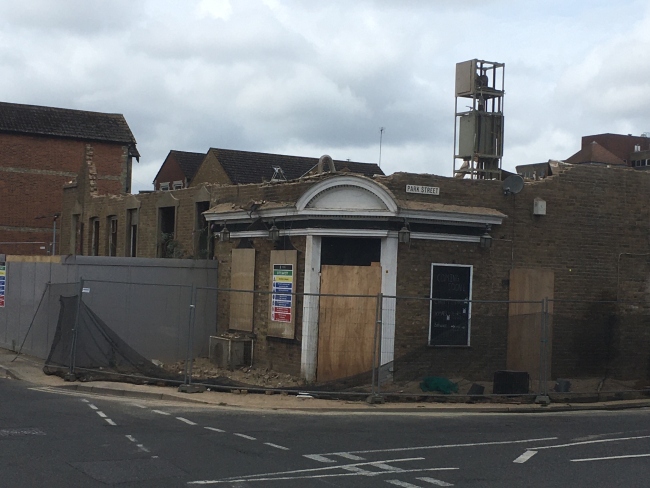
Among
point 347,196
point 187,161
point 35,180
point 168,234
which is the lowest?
Result: point 168,234

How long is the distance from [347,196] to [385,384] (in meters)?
4.11

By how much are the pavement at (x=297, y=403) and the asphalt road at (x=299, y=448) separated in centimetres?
60

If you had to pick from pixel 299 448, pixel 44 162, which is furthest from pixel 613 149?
pixel 299 448

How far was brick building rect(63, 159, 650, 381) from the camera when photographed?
18.9m

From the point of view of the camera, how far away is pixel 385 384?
59.8 ft

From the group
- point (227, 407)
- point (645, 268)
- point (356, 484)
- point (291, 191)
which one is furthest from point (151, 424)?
point (645, 268)

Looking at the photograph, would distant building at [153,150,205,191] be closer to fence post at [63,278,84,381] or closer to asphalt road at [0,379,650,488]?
fence post at [63,278,84,381]

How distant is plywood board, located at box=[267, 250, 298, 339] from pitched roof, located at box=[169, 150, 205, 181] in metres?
40.6

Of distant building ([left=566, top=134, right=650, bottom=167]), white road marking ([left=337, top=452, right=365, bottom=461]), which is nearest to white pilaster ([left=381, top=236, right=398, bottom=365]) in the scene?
white road marking ([left=337, top=452, right=365, bottom=461])

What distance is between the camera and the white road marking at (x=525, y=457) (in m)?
11.0

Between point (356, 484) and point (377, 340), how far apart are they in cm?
813

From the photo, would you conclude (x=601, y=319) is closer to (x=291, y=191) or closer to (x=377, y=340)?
(x=377, y=340)

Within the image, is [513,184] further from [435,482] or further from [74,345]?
[435,482]

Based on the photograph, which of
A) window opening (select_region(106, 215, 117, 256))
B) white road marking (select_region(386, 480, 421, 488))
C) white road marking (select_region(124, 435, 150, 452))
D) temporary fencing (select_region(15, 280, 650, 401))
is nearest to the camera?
white road marking (select_region(386, 480, 421, 488))
